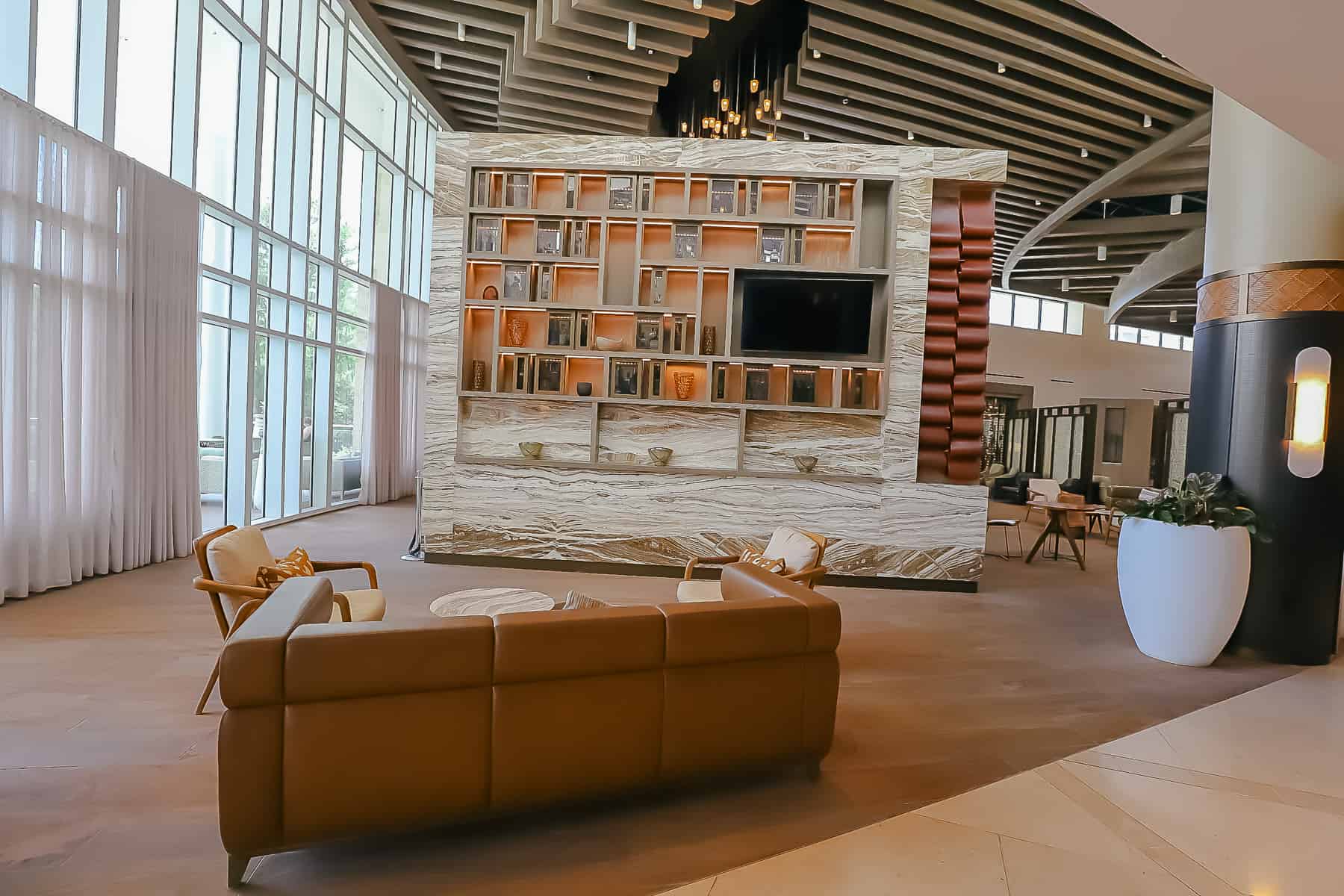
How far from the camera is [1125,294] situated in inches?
597

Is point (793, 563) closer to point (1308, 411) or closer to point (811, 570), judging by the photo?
point (811, 570)

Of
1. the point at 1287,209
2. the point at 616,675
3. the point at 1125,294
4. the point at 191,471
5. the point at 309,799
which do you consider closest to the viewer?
the point at 309,799

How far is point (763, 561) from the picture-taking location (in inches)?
173

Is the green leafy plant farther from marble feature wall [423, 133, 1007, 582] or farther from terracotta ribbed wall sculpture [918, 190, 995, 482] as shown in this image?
terracotta ribbed wall sculpture [918, 190, 995, 482]

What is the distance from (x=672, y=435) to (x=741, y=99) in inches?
249

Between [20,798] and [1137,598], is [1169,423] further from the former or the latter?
[20,798]

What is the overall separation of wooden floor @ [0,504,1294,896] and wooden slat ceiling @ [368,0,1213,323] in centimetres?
536

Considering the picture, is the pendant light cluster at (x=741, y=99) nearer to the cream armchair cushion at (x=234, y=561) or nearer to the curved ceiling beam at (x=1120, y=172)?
the curved ceiling beam at (x=1120, y=172)

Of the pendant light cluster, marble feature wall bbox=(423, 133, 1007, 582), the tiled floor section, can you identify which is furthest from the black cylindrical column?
the pendant light cluster

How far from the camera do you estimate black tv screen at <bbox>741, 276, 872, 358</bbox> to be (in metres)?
6.98

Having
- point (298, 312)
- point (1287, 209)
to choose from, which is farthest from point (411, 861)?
point (298, 312)

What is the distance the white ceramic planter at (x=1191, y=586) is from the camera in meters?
4.76

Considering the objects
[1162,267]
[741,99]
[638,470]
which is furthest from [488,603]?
[1162,267]

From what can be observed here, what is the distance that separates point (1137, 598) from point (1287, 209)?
2.69 metres
